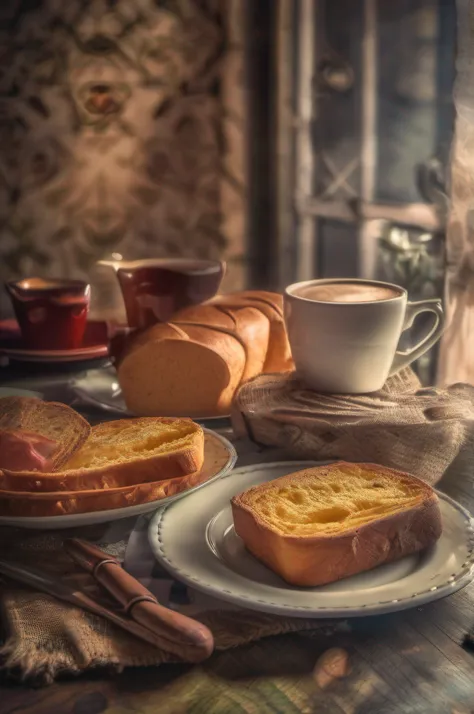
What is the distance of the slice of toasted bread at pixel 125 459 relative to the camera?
0.77 meters

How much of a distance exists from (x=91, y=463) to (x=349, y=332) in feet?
1.14

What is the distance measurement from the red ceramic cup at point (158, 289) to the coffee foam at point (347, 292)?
0.85 ft

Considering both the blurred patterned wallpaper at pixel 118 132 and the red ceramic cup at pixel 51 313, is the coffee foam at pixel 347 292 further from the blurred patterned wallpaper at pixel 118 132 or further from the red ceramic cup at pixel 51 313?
the blurred patterned wallpaper at pixel 118 132

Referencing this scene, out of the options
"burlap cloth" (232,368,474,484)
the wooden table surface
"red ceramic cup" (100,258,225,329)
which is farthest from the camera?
"red ceramic cup" (100,258,225,329)

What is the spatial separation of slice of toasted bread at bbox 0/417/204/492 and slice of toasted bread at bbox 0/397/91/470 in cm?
1

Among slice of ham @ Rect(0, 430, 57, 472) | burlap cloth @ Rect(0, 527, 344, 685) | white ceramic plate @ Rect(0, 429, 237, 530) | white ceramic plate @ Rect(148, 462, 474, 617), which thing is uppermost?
slice of ham @ Rect(0, 430, 57, 472)

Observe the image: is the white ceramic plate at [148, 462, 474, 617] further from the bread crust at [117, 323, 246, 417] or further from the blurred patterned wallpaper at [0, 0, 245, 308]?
the blurred patterned wallpaper at [0, 0, 245, 308]

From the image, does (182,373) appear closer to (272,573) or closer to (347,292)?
(347,292)

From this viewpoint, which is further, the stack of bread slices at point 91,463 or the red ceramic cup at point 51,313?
the red ceramic cup at point 51,313

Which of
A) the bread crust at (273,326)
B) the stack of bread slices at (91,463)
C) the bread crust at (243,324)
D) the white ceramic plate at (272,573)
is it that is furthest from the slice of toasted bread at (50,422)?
the bread crust at (273,326)

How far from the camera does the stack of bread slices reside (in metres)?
0.75

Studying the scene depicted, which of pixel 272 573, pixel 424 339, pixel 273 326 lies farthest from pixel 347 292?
pixel 272 573

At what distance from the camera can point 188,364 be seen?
116 centimetres

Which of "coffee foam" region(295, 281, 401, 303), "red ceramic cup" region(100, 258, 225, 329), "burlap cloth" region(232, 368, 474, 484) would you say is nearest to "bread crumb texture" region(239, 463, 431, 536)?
"burlap cloth" region(232, 368, 474, 484)
